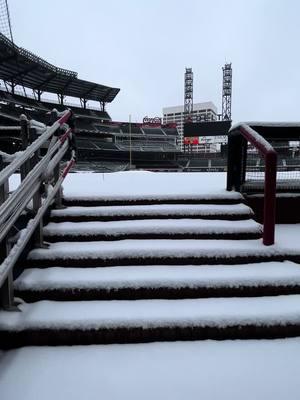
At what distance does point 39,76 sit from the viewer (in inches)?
1475

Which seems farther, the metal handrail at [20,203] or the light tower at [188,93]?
the light tower at [188,93]

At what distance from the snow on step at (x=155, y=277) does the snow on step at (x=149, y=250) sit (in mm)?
114

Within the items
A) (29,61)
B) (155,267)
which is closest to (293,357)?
(155,267)

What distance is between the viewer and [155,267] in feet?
8.66

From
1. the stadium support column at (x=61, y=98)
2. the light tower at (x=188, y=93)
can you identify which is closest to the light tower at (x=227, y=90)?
the light tower at (x=188, y=93)

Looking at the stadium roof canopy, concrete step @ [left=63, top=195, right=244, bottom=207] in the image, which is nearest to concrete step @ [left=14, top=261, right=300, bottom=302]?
concrete step @ [left=63, top=195, right=244, bottom=207]

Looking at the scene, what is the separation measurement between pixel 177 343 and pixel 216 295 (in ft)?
1.70

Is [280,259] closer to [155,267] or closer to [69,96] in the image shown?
[155,267]

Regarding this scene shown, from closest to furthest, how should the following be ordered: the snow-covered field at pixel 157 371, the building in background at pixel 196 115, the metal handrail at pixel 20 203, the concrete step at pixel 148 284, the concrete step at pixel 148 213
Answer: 1. the snow-covered field at pixel 157 371
2. the metal handrail at pixel 20 203
3. the concrete step at pixel 148 284
4. the concrete step at pixel 148 213
5. the building in background at pixel 196 115

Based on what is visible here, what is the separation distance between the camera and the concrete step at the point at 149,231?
2.96 meters

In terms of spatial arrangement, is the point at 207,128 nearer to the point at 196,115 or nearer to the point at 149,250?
the point at 149,250

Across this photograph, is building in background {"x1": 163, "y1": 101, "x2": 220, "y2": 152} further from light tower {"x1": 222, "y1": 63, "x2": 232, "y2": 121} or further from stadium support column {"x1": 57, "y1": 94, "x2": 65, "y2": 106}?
stadium support column {"x1": 57, "y1": 94, "x2": 65, "y2": 106}

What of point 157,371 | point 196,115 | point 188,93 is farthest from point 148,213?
point 196,115

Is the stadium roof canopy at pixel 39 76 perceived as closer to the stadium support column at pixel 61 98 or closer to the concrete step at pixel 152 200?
the stadium support column at pixel 61 98
